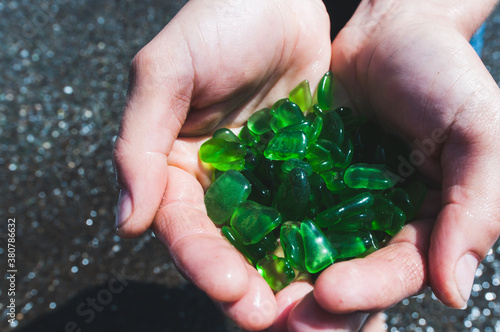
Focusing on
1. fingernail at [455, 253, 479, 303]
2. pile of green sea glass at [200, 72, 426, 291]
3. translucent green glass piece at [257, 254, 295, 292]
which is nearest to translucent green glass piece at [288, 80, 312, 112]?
pile of green sea glass at [200, 72, 426, 291]

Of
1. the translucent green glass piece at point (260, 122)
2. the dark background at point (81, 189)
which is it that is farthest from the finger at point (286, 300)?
the dark background at point (81, 189)

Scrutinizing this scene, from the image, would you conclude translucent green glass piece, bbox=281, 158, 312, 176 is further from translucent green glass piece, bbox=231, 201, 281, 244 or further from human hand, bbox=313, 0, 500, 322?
human hand, bbox=313, 0, 500, 322

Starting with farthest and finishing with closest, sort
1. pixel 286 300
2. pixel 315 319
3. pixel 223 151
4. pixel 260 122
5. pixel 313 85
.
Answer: pixel 313 85, pixel 260 122, pixel 223 151, pixel 286 300, pixel 315 319

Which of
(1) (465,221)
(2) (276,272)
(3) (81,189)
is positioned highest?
(1) (465,221)

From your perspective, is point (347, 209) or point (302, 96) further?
point (302, 96)

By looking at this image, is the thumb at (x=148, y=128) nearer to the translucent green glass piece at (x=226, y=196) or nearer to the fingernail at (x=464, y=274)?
the translucent green glass piece at (x=226, y=196)

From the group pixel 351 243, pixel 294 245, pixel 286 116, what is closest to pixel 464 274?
pixel 351 243

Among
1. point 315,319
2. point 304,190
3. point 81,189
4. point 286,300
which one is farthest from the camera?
point 81,189

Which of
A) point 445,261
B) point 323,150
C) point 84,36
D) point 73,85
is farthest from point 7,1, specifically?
point 445,261

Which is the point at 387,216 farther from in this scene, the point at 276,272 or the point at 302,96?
the point at 302,96
